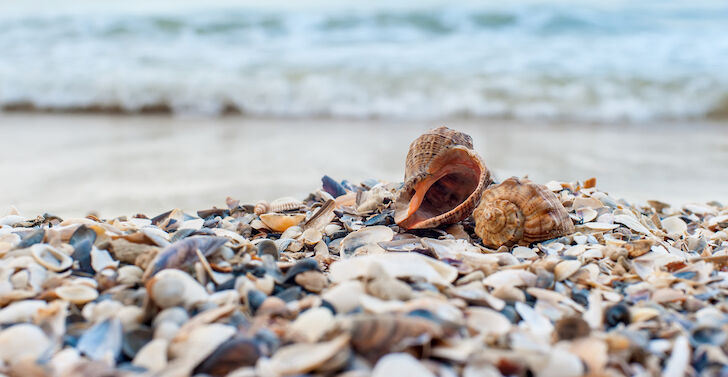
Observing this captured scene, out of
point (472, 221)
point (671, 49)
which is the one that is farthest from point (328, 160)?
point (671, 49)

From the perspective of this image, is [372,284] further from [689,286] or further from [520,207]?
[689,286]

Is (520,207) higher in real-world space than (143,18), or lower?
lower

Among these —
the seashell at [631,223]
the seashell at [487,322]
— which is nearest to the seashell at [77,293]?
the seashell at [487,322]

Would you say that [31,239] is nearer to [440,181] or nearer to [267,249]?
[267,249]

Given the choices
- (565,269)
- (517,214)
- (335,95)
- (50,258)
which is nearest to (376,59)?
(335,95)

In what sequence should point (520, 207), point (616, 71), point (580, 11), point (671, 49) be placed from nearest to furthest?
point (520, 207)
point (616, 71)
point (671, 49)
point (580, 11)

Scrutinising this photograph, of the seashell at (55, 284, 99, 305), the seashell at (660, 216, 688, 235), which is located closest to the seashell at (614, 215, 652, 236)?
the seashell at (660, 216, 688, 235)

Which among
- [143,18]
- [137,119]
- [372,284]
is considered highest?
[143,18]
